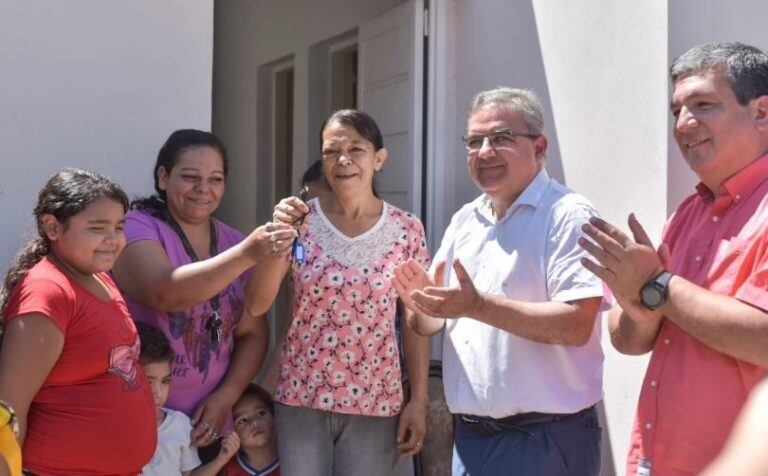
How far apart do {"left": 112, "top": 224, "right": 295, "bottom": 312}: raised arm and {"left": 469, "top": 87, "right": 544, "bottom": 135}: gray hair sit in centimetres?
78

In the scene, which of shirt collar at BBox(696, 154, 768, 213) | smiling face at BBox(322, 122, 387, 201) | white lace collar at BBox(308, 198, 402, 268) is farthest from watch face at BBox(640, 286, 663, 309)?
smiling face at BBox(322, 122, 387, 201)

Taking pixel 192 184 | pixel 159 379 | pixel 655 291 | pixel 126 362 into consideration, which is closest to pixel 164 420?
pixel 159 379

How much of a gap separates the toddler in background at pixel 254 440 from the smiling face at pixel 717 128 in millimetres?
1876

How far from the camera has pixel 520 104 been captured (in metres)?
2.96

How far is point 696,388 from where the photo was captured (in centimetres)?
231

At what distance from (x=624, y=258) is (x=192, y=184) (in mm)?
1571

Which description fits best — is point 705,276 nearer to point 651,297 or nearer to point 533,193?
point 651,297

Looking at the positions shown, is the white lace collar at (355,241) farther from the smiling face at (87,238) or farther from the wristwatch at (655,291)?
the wristwatch at (655,291)

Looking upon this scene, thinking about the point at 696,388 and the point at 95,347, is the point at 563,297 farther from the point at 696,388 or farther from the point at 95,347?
the point at 95,347

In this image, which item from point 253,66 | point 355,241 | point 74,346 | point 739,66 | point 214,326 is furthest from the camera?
point 253,66

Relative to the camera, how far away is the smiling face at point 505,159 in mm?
2930

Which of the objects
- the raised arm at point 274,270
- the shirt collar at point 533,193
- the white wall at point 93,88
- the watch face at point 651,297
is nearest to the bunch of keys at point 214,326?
the raised arm at point 274,270

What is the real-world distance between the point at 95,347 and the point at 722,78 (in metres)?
1.88

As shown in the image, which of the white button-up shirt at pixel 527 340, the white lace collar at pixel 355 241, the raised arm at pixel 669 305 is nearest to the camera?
the raised arm at pixel 669 305
